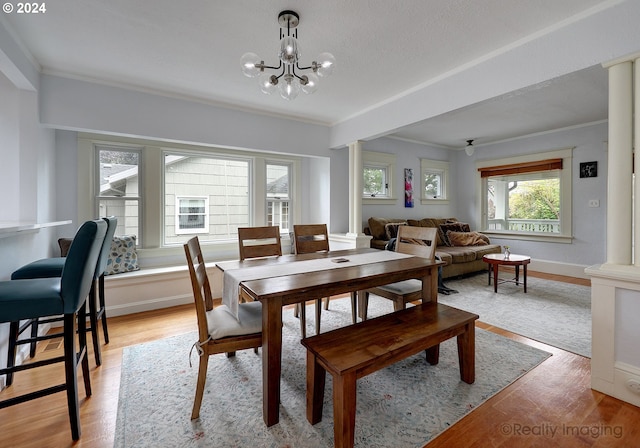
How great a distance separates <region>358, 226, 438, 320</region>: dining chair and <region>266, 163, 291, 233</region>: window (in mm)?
2383

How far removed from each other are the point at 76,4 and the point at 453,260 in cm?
479

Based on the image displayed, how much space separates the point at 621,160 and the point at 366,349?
1.94 meters

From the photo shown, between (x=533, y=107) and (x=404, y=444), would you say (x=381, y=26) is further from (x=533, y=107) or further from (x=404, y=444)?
(x=533, y=107)

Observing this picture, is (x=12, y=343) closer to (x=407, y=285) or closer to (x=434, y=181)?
(x=407, y=285)

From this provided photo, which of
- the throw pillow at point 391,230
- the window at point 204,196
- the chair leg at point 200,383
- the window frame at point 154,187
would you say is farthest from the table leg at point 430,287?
the window at point 204,196

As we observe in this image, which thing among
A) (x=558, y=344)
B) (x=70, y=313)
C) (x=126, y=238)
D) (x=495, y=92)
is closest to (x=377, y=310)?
(x=558, y=344)

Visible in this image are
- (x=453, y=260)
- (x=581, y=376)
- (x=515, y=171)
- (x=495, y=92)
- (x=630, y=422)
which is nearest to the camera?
(x=630, y=422)

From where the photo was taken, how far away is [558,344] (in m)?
2.44

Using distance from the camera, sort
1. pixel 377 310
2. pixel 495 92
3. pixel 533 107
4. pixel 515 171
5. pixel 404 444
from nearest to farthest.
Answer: pixel 404 444
pixel 495 92
pixel 377 310
pixel 533 107
pixel 515 171

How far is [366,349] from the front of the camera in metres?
1.47

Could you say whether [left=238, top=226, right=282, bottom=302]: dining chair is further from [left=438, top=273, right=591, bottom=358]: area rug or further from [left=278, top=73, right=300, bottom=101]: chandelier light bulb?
[left=438, top=273, right=591, bottom=358]: area rug

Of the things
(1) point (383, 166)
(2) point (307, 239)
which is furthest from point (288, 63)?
(1) point (383, 166)

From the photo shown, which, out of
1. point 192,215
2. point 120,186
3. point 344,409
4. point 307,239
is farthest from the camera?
point 192,215

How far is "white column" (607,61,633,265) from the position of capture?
5.76ft
